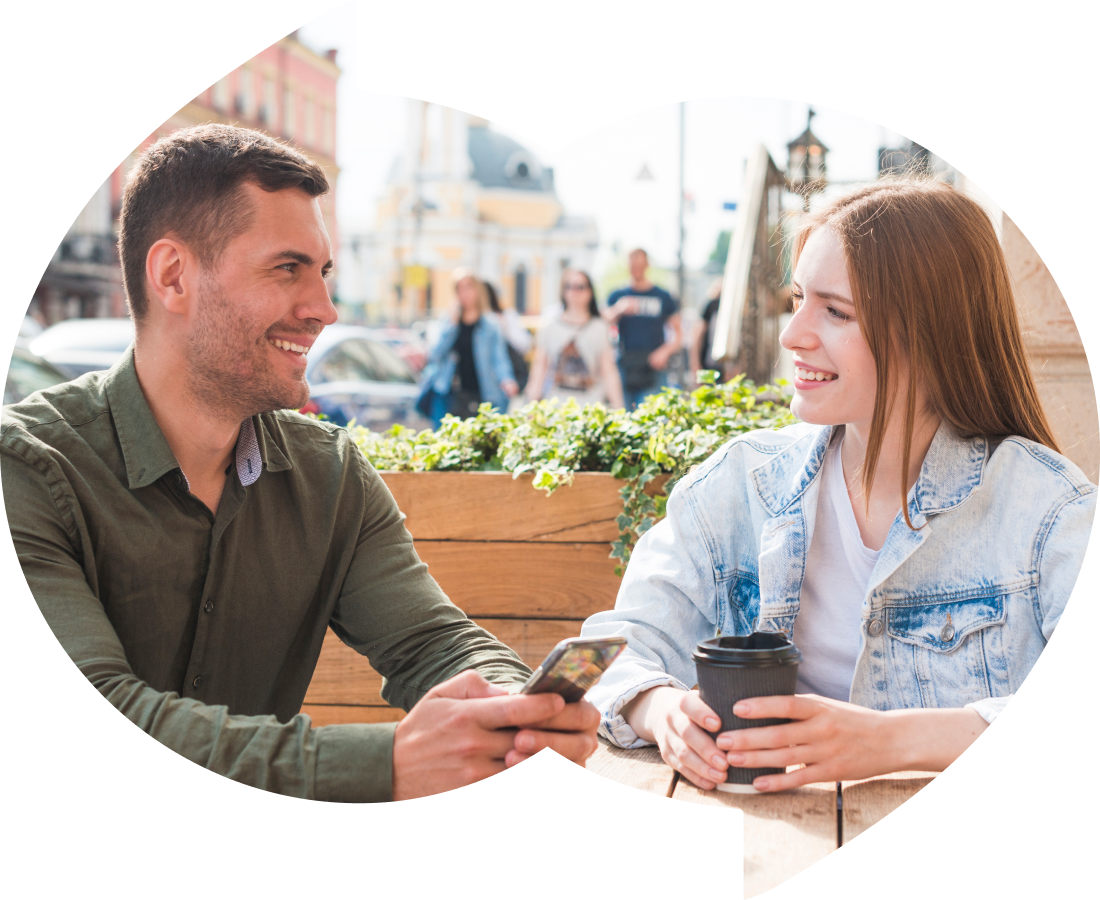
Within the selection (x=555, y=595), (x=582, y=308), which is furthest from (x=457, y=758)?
(x=582, y=308)

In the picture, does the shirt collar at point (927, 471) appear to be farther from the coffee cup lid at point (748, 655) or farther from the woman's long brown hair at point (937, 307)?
the coffee cup lid at point (748, 655)

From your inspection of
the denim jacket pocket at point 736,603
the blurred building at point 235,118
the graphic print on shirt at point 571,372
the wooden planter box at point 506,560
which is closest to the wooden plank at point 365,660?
the wooden planter box at point 506,560

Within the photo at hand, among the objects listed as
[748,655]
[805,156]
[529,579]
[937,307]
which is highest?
[805,156]

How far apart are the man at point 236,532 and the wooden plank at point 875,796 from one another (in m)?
0.35

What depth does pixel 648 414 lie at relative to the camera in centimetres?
248

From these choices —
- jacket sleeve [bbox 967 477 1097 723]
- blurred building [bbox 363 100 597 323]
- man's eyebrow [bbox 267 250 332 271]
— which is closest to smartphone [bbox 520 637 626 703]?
jacket sleeve [bbox 967 477 1097 723]

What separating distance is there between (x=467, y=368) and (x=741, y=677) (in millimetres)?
4408

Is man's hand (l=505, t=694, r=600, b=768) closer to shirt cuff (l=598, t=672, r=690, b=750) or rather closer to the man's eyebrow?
shirt cuff (l=598, t=672, r=690, b=750)

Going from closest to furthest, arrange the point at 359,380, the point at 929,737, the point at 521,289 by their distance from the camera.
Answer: the point at 929,737 → the point at 359,380 → the point at 521,289

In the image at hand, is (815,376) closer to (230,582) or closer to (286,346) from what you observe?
(286,346)

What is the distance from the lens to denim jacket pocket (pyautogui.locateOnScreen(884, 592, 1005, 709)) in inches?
57.4

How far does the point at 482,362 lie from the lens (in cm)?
554

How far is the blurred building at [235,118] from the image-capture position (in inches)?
920

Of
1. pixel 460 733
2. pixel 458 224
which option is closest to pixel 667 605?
pixel 460 733
